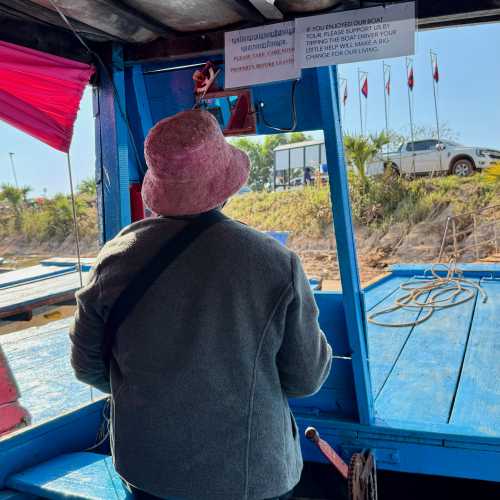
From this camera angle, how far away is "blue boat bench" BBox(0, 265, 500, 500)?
7.99 feet

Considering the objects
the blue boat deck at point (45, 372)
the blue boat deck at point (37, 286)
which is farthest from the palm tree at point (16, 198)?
the blue boat deck at point (45, 372)

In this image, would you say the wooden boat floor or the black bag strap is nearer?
the black bag strap

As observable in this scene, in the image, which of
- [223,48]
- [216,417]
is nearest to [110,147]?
[223,48]

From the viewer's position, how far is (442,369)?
12.1 ft

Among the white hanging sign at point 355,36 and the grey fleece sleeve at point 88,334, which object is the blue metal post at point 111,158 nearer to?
the white hanging sign at point 355,36

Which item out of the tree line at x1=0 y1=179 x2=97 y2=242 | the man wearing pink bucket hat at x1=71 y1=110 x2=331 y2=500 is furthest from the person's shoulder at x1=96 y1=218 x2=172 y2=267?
the tree line at x1=0 y1=179 x2=97 y2=242

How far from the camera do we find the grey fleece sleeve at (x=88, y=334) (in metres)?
1.41

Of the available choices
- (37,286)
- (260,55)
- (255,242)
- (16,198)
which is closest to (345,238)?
(260,55)

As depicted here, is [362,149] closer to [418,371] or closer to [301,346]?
[418,371]

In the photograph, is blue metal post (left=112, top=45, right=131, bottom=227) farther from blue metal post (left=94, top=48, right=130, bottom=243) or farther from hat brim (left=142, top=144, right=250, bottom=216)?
hat brim (left=142, top=144, right=250, bottom=216)

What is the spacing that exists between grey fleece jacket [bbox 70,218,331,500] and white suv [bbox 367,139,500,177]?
14.8 meters

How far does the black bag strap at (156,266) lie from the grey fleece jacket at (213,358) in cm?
1

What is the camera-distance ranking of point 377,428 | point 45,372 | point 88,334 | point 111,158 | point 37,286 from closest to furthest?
point 88,334 → point 377,428 → point 111,158 → point 45,372 → point 37,286

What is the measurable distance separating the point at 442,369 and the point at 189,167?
2905 millimetres
